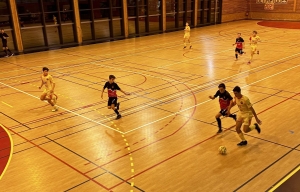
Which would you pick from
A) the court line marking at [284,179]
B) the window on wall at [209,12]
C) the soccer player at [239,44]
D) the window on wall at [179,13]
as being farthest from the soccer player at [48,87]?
the window on wall at [209,12]

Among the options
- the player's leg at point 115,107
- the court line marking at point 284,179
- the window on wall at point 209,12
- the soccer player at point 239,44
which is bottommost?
the court line marking at point 284,179

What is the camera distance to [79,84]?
Answer: 45.2ft

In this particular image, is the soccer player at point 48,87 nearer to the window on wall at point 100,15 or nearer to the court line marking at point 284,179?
the court line marking at point 284,179

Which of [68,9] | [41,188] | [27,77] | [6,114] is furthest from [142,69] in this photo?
[68,9]

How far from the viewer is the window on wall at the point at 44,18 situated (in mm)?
22484

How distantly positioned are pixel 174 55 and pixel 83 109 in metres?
9.97

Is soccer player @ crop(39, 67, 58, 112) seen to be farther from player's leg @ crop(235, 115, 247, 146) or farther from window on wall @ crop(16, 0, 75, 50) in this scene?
window on wall @ crop(16, 0, 75, 50)

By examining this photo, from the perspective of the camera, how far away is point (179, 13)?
31859 millimetres

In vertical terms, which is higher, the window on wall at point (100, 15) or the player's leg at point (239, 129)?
the window on wall at point (100, 15)

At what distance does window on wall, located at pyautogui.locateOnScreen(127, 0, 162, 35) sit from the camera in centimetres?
2778

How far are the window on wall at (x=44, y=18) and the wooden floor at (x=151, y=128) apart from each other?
19.9 feet

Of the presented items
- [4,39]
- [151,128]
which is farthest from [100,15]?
[151,128]

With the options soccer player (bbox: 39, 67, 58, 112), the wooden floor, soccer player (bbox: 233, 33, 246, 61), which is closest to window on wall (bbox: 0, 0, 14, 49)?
the wooden floor

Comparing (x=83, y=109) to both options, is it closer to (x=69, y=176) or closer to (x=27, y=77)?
(x=69, y=176)
